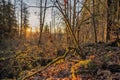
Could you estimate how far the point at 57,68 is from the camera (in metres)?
9.41

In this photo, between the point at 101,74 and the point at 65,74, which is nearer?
the point at 101,74

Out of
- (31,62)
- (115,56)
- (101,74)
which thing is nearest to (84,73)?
(101,74)

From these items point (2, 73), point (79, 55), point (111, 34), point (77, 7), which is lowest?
point (2, 73)

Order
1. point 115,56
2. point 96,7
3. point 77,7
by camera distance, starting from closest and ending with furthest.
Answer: point 115,56, point 77,7, point 96,7

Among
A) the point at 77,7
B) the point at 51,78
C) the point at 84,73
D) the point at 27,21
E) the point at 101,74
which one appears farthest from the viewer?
the point at 27,21

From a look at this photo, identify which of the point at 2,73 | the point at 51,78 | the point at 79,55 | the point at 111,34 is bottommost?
the point at 2,73

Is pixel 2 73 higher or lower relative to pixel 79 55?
lower

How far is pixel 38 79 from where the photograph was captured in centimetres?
860

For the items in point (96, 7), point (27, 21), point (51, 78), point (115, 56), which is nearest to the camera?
point (51, 78)

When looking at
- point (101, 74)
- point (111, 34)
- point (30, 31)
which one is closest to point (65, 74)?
point (101, 74)

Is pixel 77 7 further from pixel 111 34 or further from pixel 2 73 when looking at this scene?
pixel 2 73

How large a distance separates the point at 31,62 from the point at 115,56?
5.68 meters

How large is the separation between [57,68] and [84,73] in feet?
7.03

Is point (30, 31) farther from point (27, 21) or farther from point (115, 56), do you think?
point (115, 56)
